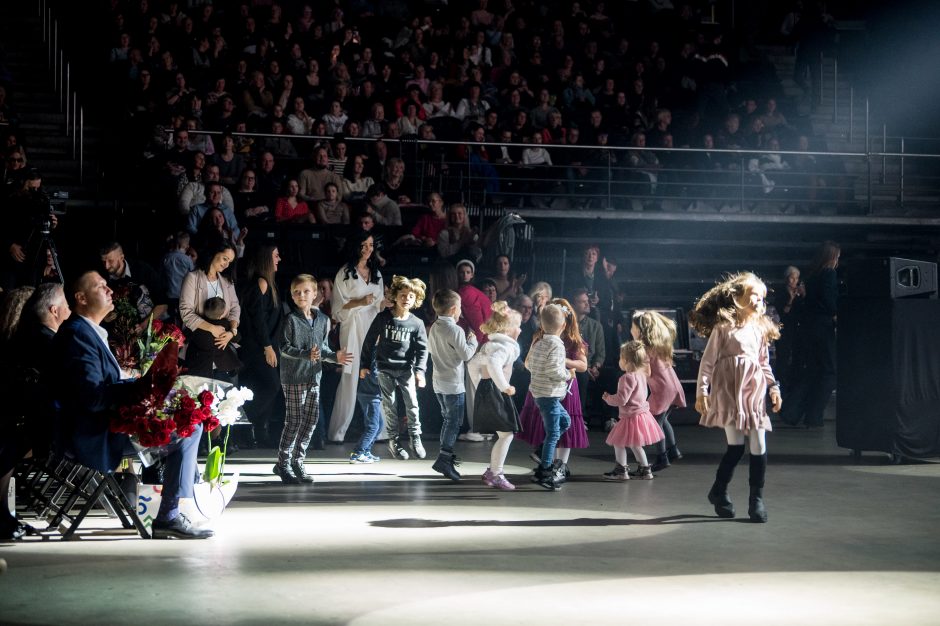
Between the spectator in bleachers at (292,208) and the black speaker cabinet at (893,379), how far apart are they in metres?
6.06

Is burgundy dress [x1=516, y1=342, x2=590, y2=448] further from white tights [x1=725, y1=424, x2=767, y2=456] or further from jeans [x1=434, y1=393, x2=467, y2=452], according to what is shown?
white tights [x1=725, y1=424, x2=767, y2=456]

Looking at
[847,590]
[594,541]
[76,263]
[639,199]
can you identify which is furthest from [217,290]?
[639,199]

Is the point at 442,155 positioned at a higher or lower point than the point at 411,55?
lower

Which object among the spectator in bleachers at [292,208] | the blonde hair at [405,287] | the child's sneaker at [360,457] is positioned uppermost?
the spectator in bleachers at [292,208]

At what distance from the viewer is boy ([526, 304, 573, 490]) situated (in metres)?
9.49

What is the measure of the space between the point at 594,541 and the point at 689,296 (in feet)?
36.5

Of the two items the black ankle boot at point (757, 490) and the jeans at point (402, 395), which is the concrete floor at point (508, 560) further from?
the jeans at point (402, 395)

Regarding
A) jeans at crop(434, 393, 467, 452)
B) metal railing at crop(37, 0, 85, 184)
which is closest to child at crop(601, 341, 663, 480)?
jeans at crop(434, 393, 467, 452)

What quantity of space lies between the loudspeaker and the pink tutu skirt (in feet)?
8.31

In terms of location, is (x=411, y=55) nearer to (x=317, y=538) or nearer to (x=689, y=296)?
(x=689, y=296)

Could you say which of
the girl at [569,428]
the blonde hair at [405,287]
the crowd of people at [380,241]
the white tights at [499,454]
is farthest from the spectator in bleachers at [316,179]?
the white tights at [499,454]

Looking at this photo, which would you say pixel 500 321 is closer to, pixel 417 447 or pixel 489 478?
pixel 489 478

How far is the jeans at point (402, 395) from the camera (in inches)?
438

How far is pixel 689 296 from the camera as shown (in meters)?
18.0
